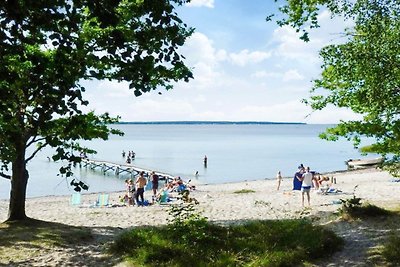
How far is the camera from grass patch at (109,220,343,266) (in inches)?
365

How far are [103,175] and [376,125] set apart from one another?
5346 cm

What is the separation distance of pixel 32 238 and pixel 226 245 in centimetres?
584

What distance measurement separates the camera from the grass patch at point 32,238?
11.2 meters

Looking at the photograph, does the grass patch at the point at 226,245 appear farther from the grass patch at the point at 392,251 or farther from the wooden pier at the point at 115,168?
the wooden pier at the point at 115,168

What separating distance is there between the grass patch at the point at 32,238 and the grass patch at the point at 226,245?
6.92 ft

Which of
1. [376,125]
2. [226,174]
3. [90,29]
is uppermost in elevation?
[90,29]

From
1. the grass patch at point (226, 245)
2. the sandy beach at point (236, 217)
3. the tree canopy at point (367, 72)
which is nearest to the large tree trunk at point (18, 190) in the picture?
the sandy beach at point (236, 217)

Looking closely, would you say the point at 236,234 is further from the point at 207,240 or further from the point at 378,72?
the point at 378,72

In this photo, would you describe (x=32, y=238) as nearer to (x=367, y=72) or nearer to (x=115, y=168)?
(x=367, y=72)

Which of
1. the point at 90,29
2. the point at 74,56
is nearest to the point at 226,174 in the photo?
the point at 90,29

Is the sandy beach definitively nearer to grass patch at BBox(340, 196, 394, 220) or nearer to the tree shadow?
the tree shadow

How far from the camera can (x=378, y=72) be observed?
9859mm

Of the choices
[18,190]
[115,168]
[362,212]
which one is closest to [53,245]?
[18,190]

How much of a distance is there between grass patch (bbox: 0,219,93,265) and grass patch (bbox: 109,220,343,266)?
2.11 metres
